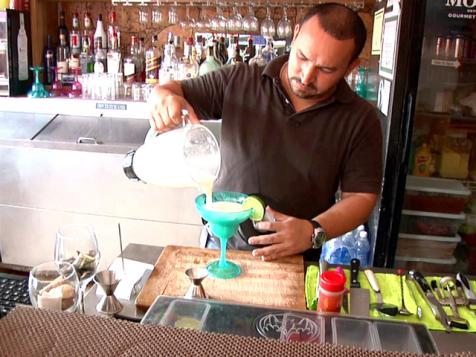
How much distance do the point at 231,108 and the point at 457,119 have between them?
4.84 feet

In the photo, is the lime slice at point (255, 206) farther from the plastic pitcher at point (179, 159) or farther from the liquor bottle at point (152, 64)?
the liquor bottle at point (152, 64)

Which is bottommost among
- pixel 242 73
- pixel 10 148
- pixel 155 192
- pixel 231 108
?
pixel 155 192

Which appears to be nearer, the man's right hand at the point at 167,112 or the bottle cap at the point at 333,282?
the bottle cap at the point at 333,282

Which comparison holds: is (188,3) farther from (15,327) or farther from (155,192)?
(15,327)

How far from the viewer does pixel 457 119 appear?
8.50 ft

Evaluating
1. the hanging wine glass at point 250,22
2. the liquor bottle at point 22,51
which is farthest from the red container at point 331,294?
the liquor bottle at point 22,51

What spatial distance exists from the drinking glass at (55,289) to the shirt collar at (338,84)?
947 millimetres

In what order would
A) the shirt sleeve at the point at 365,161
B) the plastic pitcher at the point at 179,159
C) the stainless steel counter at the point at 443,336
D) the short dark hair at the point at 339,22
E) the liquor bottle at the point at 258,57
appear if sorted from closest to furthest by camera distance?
the stainless steel counter at the point at 443,336 → the plastic pitcher at the point at 179,159 → the short dark hair at the point at 339,22 → the shirt sleeve at the point at 365,161 → the liquor bottle at the point at 258,57

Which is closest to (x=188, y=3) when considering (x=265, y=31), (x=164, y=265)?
(x=265, y=31)

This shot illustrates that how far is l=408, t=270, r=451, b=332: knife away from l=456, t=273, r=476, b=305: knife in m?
0.09

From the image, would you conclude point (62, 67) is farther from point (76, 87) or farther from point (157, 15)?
point (157, 15)

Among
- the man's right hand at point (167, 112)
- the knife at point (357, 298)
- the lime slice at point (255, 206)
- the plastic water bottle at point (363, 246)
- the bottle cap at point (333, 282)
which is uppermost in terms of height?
the man's right hand at point (167, 112)

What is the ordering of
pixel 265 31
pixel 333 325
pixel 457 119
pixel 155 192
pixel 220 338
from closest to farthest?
pixel 220 338 → pixel 333 325 → pixel 457 119 → pixel 155 192 → pixel 265 31

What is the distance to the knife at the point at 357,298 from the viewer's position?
1.13 meters
